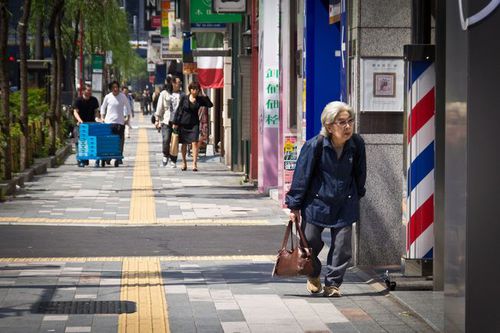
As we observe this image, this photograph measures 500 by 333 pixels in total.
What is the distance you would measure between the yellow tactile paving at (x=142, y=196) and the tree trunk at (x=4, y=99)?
2025mm

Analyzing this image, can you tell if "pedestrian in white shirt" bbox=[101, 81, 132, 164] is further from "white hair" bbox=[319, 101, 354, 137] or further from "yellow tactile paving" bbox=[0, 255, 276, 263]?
"white hair" bbox=[319, 101, 354, 137]

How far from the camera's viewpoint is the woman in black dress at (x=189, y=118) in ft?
93.1

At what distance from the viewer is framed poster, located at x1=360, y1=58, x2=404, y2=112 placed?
39.9 ft

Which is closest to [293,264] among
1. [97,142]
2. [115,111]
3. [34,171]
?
[34,171]

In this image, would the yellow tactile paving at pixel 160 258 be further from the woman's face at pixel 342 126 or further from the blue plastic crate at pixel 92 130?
the blue plastic crate at pixel 92 130

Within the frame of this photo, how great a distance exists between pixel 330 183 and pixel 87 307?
6.77 ft

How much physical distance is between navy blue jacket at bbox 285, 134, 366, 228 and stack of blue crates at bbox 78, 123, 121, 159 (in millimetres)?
19338

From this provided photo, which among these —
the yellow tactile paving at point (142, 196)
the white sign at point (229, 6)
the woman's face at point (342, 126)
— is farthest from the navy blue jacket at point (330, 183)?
the white sign at point (229, 6)

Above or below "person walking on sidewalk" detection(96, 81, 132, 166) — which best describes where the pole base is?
below

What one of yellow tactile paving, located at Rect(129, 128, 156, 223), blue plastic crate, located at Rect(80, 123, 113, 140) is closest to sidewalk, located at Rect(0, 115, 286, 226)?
yellow tactile paving, located at Rect(129, 128, 156, 223)

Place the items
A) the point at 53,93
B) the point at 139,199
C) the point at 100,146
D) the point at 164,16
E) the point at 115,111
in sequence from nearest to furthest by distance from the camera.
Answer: the point at 139,199 < the point at 100,146 < the point at 115,111 < the point at 53,93 < the point at 164,16

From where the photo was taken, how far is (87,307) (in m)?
9.87

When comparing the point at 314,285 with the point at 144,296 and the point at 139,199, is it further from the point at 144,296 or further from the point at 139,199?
the point at 139,199

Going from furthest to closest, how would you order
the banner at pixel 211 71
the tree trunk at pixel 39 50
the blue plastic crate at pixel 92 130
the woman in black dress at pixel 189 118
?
the tree trunk at pixel 39 50, the banner at pixel 211 71, the blue plastic crate at pixel 92 130, the woman in black dress at pixel 189 118
